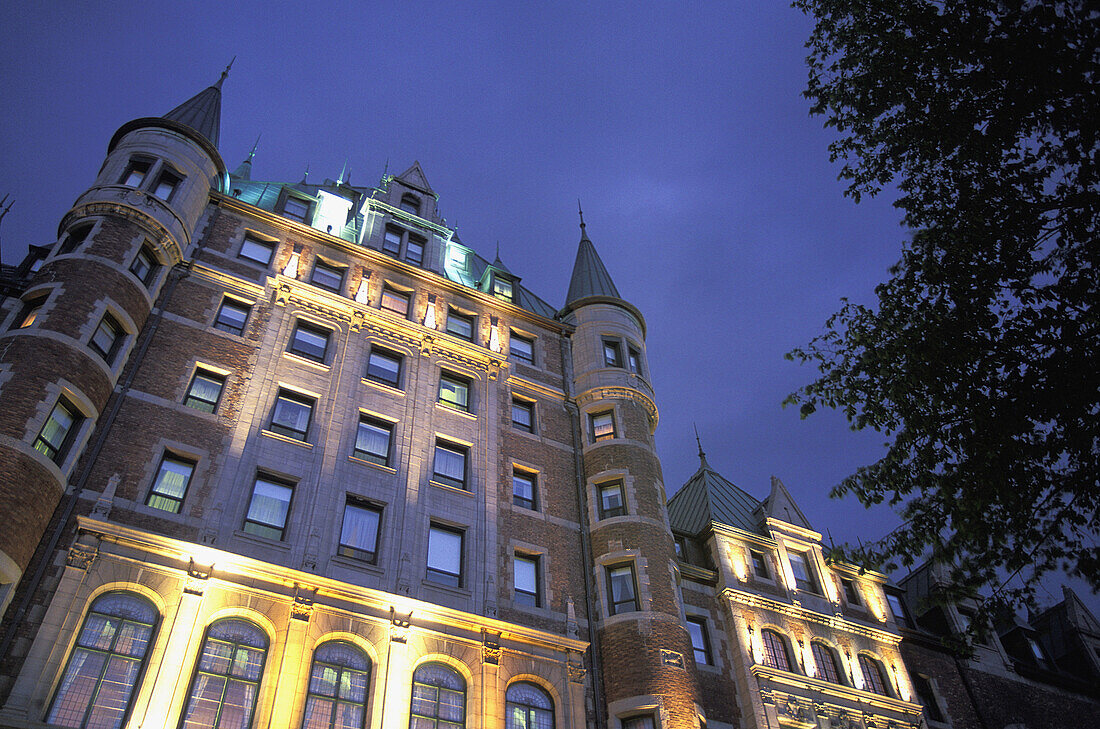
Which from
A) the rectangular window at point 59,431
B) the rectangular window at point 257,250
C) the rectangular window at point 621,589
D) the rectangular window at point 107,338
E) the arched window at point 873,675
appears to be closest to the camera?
the rectangular window at point 59,431

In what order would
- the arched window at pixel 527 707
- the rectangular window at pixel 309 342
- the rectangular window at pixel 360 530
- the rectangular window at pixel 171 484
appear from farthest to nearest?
the rectangular window at pixel 309 342
the rectangular window at pixel 360 530
the arched window at pixel 527 707
the rectangular window at pixel 171 484

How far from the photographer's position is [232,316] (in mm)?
29531

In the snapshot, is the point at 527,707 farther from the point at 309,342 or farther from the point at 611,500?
the point at 309,342

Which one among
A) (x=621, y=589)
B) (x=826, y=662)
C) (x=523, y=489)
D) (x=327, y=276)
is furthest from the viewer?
(x=826, y=662)

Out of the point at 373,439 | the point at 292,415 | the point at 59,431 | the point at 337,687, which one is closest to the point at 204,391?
the point at 292,415

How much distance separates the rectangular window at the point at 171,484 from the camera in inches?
903

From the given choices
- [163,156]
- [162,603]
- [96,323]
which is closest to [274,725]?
[162,603]

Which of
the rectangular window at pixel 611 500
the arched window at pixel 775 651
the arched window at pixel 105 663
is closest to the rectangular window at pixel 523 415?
the rectangular window at pixel 611 500

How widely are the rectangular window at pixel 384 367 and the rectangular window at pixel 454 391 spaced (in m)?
1.93

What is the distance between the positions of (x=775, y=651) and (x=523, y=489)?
523 inches

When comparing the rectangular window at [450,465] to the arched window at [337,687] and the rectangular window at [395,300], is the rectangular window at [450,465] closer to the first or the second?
the rectangular window at [395,300]

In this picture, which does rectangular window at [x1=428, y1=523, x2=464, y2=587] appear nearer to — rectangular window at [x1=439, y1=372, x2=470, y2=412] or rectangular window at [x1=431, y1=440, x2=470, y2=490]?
rectangular window at [x1=431, y1=440, x2=470, y2=490]

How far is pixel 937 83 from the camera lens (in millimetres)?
18672

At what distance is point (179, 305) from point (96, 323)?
4222mm
